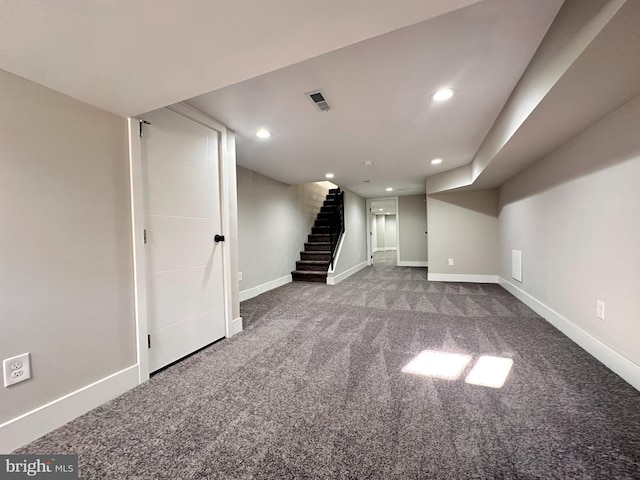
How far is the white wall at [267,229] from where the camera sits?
413 centimetres

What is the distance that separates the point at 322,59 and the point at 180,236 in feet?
5.63

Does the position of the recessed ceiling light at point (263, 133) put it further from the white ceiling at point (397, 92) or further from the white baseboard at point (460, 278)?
the white baseboard at point (460, 278)

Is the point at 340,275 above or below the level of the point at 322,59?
below

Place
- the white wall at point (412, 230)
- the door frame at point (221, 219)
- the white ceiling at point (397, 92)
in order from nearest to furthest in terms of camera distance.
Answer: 1. the white ceiling at point (397, 92)
2. the door frame at point (221, 219)
3. the white wall at point (412, 230)

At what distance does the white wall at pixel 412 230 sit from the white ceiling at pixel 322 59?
15.8 feet

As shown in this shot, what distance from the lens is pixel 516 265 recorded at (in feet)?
12.5

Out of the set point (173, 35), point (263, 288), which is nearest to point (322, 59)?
point (173, 35)

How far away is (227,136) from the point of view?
2604 millimetres

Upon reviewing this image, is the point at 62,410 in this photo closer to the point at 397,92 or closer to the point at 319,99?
the point at 319,99

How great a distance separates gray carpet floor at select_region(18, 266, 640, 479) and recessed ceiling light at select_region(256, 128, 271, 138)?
7.02ft

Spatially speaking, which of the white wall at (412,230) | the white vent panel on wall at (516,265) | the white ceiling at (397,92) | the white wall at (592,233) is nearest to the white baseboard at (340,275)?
the white wall at (412,230)

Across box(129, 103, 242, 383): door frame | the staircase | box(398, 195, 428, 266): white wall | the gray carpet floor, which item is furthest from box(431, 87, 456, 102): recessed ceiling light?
box(398, 195, 428, 266): white wall

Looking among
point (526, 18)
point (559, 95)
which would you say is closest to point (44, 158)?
point (526, 18)

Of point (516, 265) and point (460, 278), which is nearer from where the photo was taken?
point (516, 265)
